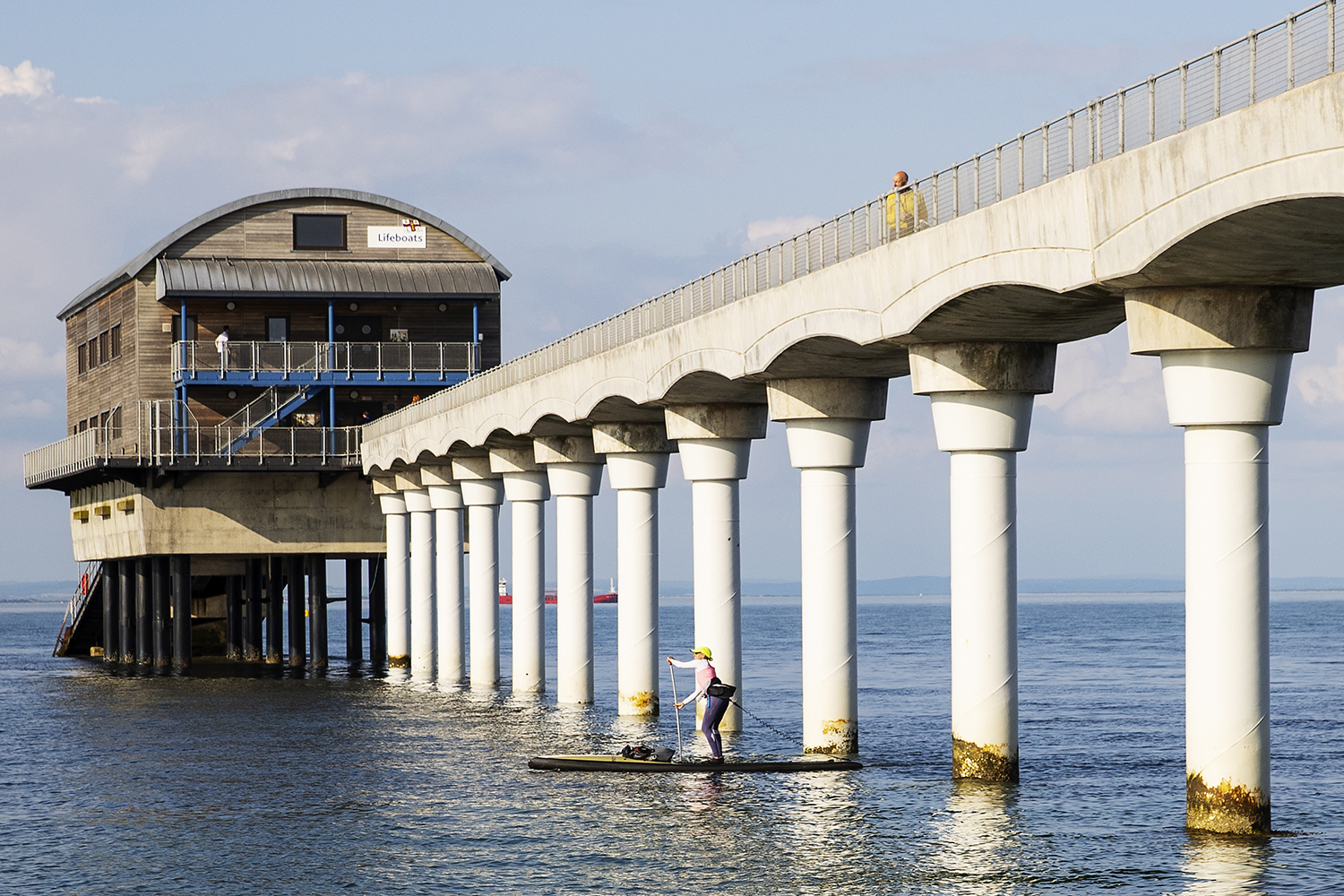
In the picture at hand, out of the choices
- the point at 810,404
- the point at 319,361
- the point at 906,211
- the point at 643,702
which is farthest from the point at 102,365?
the point at 906,211

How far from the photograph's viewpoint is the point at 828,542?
3347cm

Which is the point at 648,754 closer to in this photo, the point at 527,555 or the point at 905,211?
the point at 905,211

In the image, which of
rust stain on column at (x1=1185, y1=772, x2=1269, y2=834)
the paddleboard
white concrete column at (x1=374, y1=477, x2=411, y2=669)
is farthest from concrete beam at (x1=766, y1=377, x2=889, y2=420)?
white concrete column at (x1=374, y1=477, x2=411, y2=669)

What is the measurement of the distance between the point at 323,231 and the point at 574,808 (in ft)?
141

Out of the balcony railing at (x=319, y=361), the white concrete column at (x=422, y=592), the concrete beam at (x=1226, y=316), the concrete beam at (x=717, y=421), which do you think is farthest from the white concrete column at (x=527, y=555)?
the concrete beam at (x=1226, y=316)

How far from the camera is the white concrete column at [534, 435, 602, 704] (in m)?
45.6

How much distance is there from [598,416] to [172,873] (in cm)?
2062

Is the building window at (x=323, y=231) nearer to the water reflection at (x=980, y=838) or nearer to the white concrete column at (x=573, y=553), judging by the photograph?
the white concrete column at (x=573, y=553)

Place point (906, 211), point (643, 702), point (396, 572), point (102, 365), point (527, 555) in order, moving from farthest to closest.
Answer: point (102, 365) → point (396, 572) → point (527, 555) → point (643, 702) → point (906, 211)

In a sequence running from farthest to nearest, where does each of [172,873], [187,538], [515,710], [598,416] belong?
[187,538] → [515,710] → [598,416] → [172,873]

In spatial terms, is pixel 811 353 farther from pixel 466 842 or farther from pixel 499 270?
pixel 499 270

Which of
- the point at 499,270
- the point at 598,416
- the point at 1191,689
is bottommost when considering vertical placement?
the point at 1191,689

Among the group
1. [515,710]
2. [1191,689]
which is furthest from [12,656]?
A: [1191,689]

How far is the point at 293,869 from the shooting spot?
907 inches
